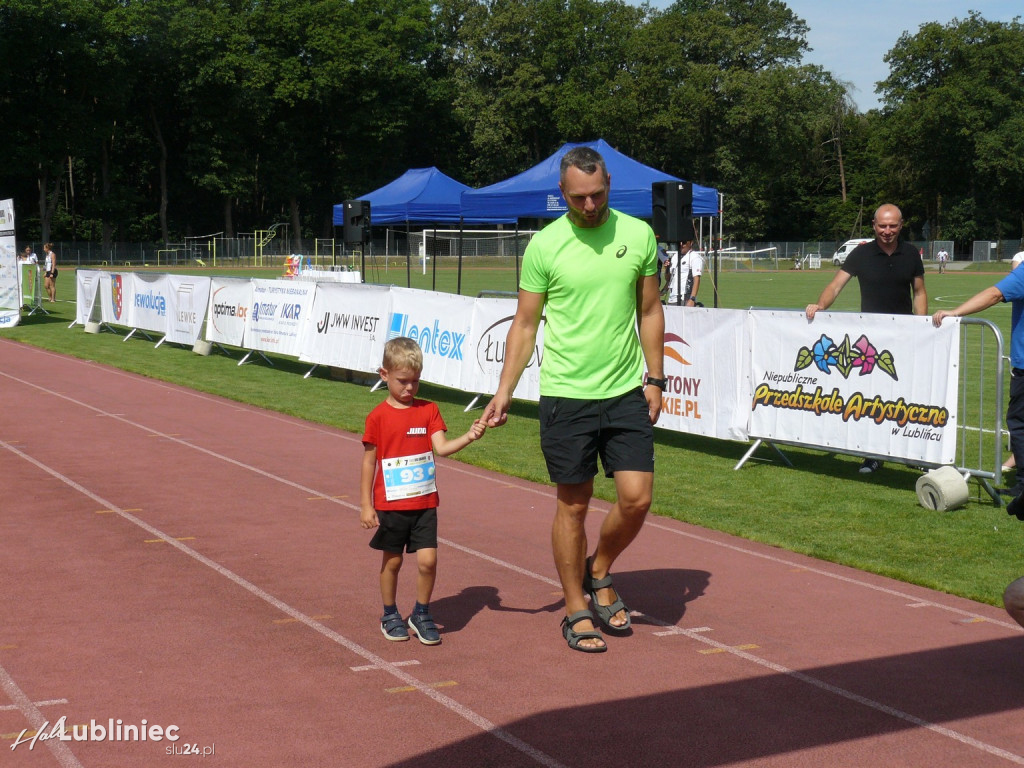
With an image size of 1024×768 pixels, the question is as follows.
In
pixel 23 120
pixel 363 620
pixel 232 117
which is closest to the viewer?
pixel 363 620

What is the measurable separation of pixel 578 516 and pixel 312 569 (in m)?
2.15

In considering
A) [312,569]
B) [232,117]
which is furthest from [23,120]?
[312,569]

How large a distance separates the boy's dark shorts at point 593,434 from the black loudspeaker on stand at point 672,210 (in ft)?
33.9

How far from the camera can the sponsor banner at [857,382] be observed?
8750 millimetres

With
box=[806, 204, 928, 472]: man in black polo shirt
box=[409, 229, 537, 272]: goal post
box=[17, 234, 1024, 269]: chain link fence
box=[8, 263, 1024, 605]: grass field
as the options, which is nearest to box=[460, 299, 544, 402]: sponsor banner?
box=[8, 263, 1024, 605]: grass field

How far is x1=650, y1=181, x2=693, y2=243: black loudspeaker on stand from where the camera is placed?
1556 centimetres

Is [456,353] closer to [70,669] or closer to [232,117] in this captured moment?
[70,669]

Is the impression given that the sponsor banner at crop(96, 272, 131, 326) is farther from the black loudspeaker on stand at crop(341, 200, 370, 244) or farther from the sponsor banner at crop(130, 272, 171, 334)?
the black loudspeaker on stand at crop(341, 200, 370, 244)

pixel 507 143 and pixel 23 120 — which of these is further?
pixel 507 143

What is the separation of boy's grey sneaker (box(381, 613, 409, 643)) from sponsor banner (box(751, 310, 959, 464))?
4.84m

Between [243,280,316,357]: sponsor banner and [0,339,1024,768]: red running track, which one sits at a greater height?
[243,280,316,357]: sponsor banner

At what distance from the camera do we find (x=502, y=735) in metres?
4.47

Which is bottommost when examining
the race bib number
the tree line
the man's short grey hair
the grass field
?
the grass field

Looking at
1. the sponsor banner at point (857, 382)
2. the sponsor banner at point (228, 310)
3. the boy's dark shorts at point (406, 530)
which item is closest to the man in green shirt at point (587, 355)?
the boy's dark shorts at point (406, 530)
